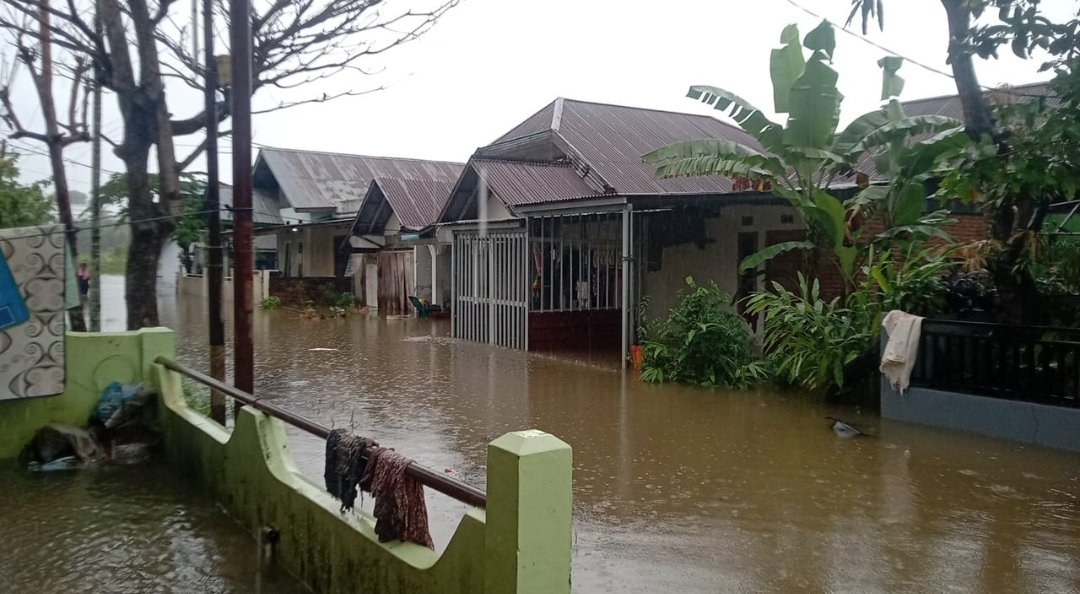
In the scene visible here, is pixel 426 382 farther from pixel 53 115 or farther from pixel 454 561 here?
pixel 454 561

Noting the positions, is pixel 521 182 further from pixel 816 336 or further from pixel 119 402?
pixel 119 402

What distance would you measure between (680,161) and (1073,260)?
481 centimetres

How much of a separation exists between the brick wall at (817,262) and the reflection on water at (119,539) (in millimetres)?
8234

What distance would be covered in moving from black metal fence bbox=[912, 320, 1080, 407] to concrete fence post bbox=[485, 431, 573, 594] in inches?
254

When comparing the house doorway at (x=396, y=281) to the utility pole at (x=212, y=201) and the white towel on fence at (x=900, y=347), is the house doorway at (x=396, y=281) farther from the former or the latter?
the white towel on fence at (x=900, y=347)

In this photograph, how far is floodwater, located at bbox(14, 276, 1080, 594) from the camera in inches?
196

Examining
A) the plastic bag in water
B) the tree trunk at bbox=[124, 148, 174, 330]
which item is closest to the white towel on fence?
the plastic bag in water

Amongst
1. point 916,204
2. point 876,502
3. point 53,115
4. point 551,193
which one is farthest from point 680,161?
point 53,115

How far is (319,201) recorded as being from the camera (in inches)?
1061

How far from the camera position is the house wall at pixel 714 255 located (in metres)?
13.3

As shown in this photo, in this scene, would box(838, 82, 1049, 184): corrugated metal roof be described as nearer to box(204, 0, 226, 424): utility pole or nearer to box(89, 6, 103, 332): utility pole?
box(204, 0, 226, 424): utility pole

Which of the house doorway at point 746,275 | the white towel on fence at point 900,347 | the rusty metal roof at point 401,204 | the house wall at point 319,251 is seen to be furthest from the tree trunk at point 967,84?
the house wall at point 319,251

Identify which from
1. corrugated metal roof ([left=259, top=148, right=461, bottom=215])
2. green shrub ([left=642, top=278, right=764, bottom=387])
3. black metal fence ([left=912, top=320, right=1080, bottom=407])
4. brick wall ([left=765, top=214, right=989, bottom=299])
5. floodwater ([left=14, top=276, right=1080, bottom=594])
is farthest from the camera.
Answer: corrugated metal roof ([left=259, top=148, right=461, bottom=215])

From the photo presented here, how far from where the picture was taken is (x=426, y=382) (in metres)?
11.8
